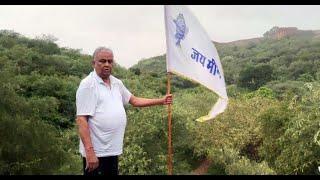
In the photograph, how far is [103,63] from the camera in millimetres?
3480

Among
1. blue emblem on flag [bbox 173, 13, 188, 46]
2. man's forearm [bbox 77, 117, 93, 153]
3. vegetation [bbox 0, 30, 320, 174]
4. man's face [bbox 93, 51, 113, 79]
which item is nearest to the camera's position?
man's forearm [bbox 77, 117, 93, 153]

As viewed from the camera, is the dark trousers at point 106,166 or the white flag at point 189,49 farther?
the white flag at point 189,49

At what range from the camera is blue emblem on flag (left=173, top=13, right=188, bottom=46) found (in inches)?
168

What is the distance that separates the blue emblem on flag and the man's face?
0.95 metres

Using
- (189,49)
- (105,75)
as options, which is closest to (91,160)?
(105,75)

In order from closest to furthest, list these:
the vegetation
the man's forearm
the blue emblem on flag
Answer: the man's forearm
the blue emblem on flag
the vegetation

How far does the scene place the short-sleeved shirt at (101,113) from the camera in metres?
3.41

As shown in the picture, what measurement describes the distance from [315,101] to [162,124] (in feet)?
20.0

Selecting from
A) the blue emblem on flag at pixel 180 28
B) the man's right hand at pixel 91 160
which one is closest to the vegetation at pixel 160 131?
the blue emblem on flag at pixel 180 28

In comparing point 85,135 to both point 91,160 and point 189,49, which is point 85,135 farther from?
point 189,49

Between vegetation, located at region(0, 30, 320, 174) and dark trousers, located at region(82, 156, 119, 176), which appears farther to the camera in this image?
vegetation, located at region(0, 30, 320, 174)

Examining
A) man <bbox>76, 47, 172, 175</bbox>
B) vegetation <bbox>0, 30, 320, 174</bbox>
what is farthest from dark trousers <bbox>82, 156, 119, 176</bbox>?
vegetation <bbox>0, 30, 320, 174</bbox>

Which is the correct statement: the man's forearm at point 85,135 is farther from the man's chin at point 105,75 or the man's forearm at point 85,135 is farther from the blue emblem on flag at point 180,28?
the blue emblem on flag at point 180,28

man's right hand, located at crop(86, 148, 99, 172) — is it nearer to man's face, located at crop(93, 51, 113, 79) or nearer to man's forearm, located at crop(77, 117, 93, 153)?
man's forearm, located at crop(77, 117, 93, 153)
